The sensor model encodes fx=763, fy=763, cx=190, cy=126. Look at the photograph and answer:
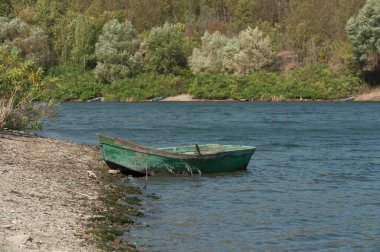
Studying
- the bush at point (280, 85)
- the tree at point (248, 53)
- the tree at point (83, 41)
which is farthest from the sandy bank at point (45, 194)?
the tree at point (83, 41)

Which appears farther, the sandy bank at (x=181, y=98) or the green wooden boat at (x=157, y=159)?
the sandy bank at (x=181, y=98)

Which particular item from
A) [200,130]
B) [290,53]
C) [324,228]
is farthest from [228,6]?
[324,228]

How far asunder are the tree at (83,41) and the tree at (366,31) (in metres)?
37.1

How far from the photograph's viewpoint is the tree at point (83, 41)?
106938mm

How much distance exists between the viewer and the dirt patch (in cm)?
9050

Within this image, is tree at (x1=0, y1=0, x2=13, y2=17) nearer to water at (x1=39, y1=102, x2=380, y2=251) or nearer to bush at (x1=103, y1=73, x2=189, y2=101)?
bush at (x1=103, y1=73, x2=189, y2=101)

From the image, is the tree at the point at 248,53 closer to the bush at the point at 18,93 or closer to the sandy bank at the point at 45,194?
the bush at the point at 18,93

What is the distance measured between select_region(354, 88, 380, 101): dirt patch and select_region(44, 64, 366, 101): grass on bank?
946 mm

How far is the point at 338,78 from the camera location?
9238 cm

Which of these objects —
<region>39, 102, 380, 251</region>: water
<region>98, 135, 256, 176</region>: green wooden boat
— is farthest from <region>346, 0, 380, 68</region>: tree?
<region>98, 135, 256, 176</region>: green wooden boat

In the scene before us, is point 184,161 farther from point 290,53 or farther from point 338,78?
point 290,53

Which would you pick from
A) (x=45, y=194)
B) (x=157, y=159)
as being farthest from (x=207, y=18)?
(x=45, y=194)

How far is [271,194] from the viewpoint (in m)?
24.5

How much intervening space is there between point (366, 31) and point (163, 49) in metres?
27.0
